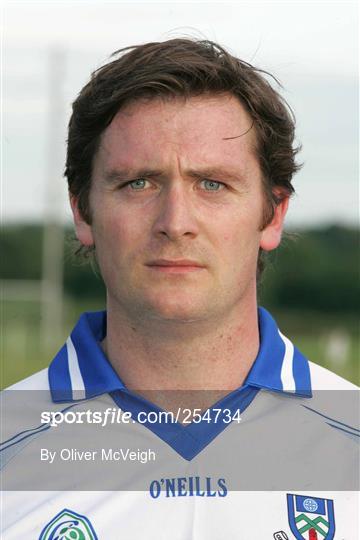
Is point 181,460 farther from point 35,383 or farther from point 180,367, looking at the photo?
point 35,383

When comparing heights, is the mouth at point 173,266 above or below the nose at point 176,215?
below

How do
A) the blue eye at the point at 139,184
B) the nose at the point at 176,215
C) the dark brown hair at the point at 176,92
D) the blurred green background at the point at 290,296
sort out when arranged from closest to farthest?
the nose at the point at 176,215
the blue eye at the point at 139,184
the dark brown hair at the point at 176,92
the blurred green background at the point at 290,296

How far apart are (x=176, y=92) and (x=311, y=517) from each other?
3.94 ft

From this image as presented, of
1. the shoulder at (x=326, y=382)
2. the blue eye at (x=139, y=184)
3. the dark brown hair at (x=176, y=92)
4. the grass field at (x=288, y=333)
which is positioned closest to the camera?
the blue eye at (x=139, y=184)

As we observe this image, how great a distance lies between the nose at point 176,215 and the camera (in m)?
2.47

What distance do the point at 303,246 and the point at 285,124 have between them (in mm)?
22965

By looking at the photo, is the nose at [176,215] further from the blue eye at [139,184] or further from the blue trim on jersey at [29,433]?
the blue trim on jersey at [29,433]

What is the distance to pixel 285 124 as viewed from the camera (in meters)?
3.09

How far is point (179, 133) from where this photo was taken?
2.59m

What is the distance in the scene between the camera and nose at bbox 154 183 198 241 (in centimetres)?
247

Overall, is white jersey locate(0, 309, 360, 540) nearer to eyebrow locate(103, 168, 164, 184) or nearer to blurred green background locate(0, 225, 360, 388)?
eyebrow locate(103, 168, 164, 184)

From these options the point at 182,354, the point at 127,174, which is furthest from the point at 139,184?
the point at 182,354

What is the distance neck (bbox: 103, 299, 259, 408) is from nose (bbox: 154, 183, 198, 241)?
→ 31 centimetres

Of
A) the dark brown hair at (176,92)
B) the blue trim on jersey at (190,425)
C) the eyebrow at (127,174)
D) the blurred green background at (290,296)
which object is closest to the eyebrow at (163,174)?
the eyebrow at (127,174)
